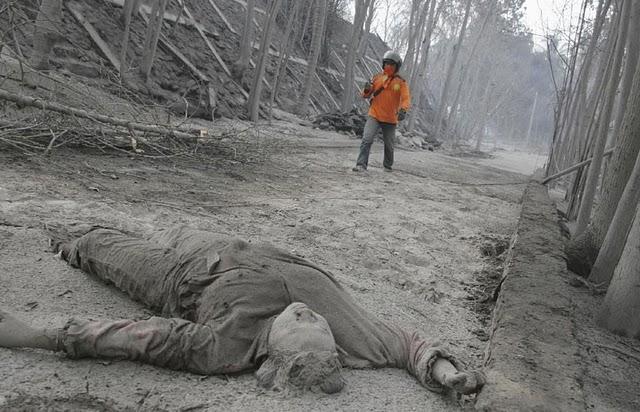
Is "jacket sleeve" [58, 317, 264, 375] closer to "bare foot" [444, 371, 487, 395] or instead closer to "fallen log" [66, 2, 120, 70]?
"bare foot" [444, 371, 487, 395]

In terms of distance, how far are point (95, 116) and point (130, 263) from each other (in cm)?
Answer: 314

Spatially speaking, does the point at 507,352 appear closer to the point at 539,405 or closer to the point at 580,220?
the point at 539,405

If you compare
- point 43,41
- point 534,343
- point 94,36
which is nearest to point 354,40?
point 94,36

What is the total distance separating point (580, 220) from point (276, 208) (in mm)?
2643

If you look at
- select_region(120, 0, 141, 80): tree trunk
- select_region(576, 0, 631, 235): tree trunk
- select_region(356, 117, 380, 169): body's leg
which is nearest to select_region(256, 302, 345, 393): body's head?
select_region(576, 0, 631, 235): tree trunk

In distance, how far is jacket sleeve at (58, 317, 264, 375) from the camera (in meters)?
1.98

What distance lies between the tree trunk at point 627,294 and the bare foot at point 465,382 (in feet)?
5.17

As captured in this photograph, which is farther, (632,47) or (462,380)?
(632,47)

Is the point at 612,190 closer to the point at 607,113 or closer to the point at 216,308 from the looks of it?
the point at 607,113

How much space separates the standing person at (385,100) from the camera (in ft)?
26.5

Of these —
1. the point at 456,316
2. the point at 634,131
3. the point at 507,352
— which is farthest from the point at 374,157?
the point at 507,352

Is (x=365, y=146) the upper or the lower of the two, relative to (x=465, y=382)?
upper

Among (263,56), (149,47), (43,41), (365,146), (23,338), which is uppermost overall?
(263,56)

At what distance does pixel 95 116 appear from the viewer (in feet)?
17.2
